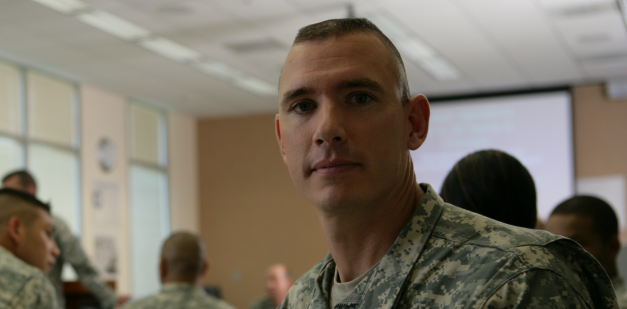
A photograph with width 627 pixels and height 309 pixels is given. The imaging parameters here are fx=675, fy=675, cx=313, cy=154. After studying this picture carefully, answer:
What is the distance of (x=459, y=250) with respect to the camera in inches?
39.4

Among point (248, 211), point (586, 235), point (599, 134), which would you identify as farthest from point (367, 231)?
point (248, 211)

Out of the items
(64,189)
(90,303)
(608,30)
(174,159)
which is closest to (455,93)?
(608,30)

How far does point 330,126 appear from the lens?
3.59 feet

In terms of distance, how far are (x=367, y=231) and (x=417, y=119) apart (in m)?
0.23

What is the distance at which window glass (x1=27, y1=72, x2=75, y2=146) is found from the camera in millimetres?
8039

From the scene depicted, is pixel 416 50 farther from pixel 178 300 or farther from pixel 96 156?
pixel 178 300

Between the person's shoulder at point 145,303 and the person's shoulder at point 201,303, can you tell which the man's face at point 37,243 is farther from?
the person's shoulder at point 201,303

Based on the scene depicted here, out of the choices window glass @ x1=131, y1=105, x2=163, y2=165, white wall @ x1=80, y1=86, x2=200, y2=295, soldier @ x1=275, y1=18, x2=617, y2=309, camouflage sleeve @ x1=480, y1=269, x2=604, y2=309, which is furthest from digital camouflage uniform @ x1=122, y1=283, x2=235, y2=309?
window glass @ x1=131, y1=105, x2=163, y2=165

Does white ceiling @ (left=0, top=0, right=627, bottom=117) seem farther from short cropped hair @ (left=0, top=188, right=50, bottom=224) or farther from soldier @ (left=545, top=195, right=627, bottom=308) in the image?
soldier @ (left=545, top=195, right=627, bottom=308)

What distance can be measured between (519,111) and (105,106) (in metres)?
5.73

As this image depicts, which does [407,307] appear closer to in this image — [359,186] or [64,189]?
[359,186]

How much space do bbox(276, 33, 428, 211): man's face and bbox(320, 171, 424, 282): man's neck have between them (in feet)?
0.11

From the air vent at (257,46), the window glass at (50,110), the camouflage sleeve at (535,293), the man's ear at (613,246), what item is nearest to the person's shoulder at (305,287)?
the camouflage sleeve at (535,293)

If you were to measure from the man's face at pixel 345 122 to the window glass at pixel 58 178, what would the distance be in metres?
7.43
